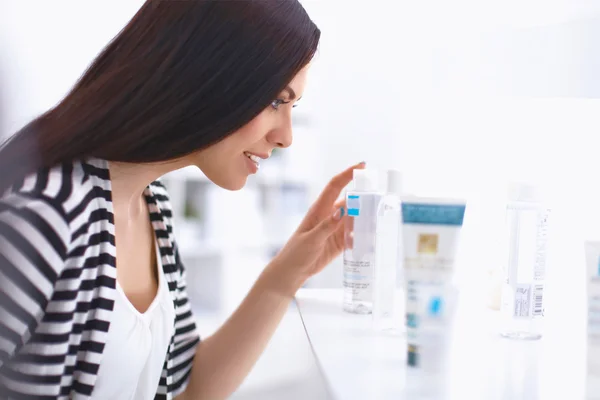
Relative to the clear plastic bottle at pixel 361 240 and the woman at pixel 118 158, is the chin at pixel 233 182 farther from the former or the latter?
the clear plastic bottle at pixel 361 240

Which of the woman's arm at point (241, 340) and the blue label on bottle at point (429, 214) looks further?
the woman's arm at point (241, 340)

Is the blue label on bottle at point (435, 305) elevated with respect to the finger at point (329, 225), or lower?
lower

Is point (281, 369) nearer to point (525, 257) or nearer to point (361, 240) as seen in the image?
point (361, 240)

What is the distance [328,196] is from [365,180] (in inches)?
3.7

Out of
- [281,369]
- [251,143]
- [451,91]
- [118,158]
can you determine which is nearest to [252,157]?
[251,143]

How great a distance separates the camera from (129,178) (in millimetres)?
553

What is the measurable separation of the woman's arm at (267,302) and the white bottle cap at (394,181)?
0.11 meters

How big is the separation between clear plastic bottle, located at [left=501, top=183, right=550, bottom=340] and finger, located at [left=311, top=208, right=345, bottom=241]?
7.1 inches

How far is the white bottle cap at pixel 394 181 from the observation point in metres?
0.45

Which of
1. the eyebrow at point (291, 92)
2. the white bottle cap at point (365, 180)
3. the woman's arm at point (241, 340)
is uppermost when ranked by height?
the eyebrow at point (291, 92)

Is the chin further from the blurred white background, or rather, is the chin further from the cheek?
the blurred white background

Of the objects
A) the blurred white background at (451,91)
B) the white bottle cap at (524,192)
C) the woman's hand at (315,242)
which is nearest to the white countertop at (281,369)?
the blurred white background at (451,91)

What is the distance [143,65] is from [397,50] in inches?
15.1

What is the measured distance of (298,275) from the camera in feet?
1.98
